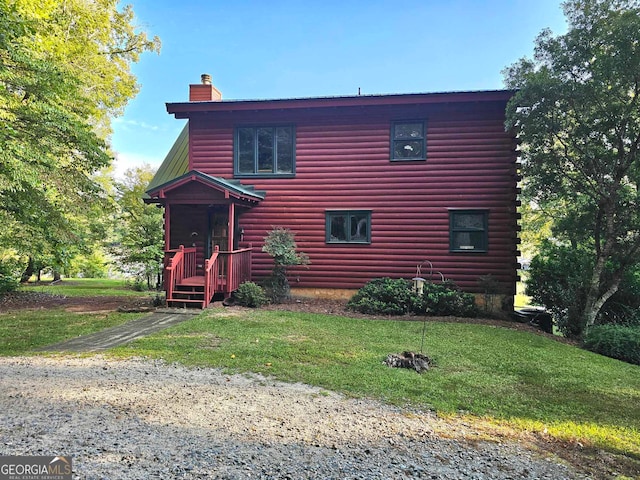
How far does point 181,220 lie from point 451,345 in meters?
8.94

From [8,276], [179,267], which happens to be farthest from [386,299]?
[8,276]

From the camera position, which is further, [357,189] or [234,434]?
Result: [357,189]

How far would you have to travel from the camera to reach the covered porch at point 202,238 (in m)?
9.56

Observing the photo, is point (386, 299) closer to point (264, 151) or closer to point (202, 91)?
point (264, 151)

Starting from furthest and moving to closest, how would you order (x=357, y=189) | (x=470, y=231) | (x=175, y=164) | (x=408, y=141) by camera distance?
(x=175, y=164)
(x=357, y=189)
(x=408, y=141)
(x=470, y=231)

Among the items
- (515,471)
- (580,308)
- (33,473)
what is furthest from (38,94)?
(580,308)

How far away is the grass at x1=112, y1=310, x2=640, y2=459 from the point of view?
148 inches

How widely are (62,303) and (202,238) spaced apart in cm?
424

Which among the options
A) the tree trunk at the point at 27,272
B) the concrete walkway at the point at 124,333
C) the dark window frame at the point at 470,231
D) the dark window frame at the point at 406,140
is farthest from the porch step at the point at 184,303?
the tree trunk at the point at 27,272

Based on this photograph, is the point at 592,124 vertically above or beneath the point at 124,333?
above

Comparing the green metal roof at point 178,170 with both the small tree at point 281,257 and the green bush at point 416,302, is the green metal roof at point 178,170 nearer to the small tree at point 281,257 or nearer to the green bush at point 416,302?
the small tree at point 281,257

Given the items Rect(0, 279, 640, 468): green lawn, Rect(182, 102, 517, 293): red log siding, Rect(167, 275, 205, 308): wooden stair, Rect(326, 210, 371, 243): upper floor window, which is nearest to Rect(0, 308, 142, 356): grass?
Rect(0, 279, 640, 468): green lawn

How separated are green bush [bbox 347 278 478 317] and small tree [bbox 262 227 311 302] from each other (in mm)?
2023

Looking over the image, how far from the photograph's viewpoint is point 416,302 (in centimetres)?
957
